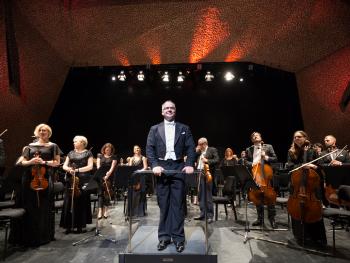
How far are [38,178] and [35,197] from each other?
28cm

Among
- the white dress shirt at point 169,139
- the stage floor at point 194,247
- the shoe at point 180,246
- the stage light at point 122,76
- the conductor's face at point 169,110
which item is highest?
the stage light at point 122,76

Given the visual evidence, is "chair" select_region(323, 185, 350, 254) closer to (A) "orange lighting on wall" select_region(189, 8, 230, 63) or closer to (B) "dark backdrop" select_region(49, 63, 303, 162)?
(A) "orange lighting on wall" select_region(189, 8, 230, 63)

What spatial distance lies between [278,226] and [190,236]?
2.37m

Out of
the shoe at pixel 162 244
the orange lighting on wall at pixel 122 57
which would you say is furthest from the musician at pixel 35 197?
the orange lighting on wall at pixel 122 57

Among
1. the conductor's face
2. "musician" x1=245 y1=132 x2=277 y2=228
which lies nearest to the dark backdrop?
"musician" x1=245 y1=132 x2=277 y2=228

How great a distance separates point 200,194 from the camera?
19.3ft

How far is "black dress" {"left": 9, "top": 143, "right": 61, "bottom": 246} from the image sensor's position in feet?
13.6

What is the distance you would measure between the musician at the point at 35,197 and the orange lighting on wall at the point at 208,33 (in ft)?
13.0

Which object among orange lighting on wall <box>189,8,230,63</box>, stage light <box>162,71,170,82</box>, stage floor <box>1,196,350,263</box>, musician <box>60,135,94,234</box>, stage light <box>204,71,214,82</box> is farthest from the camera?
stage light <box>162,71,170,82</box>

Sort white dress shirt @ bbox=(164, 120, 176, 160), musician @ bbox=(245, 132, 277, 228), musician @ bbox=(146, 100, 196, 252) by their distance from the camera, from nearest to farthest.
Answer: musician @ bbox=(146, 100, 196, 252), white dress shirt @ bbox=(164, 120, 176, 160), musician @ bbox=(245, 132, 277, 228)

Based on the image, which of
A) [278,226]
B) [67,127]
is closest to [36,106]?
[67,127]

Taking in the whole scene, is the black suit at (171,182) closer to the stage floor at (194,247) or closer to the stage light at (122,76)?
the stage floor at (194,247)

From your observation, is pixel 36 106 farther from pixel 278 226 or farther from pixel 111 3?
pixel 278 226

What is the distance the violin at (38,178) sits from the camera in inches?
163
